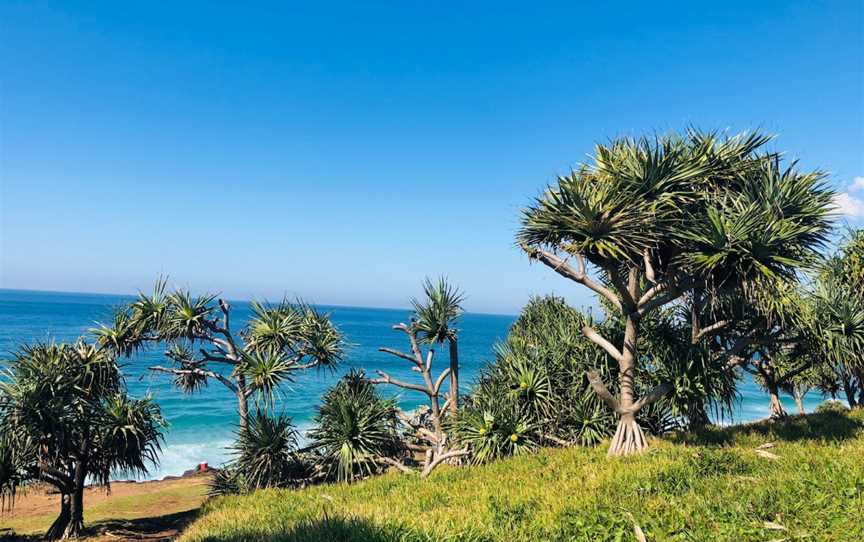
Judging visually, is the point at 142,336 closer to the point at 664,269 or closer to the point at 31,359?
the point at 31,359

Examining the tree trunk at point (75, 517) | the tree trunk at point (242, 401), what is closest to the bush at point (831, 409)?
the tree trunk at point (242, 401)

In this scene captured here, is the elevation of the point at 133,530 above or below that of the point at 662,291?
below

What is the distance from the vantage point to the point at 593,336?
10.6m

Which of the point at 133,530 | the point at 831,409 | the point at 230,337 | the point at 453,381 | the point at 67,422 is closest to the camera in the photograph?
the point at 67,422

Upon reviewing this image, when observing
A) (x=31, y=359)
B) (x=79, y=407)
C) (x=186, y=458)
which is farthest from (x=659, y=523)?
(x=186, y=458)

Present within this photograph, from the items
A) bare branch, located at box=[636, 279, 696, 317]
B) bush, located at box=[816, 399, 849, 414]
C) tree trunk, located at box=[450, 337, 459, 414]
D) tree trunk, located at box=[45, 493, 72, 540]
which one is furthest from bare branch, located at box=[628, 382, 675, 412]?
tree trunk, located at box=[45, 493, 72, 540]

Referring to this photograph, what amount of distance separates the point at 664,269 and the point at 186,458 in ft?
95.7

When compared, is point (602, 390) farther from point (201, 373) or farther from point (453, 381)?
point (201, 373)

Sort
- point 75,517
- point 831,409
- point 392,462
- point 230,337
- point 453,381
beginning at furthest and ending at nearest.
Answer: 1. point 831,409
2. point 453,381
3. point 230,337
4. point 392,462
5. point 75,517

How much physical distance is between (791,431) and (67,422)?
16.7 meters

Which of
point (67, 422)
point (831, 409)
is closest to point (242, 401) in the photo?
point (67, 422)

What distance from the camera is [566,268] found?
10.1 metres

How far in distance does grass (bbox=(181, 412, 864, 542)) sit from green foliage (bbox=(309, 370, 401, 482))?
2.47 metres

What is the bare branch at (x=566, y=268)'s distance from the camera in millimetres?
10023
